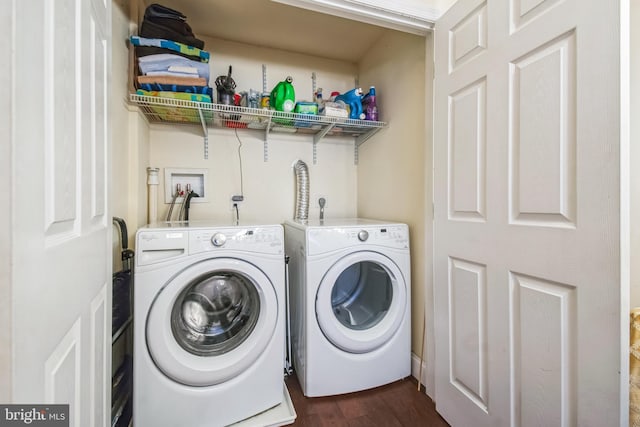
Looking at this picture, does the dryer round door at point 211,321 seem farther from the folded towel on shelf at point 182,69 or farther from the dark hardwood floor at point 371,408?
the folded towel on shelf at point 182,69

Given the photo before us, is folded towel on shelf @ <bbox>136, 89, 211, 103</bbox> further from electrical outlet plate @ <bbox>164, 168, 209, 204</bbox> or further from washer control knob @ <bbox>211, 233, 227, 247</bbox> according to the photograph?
washer control knob @ <bbox>211, 233, 227, 247</bbox>

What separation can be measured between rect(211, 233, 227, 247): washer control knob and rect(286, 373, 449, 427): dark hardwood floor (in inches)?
37.0

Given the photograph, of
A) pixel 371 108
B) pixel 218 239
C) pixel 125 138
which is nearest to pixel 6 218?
pixel 218 239

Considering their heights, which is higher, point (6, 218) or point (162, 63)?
point (162, 63)

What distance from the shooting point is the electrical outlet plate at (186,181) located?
1.90 m

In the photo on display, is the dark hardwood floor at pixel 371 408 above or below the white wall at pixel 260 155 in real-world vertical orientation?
below

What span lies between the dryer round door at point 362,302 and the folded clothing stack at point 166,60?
4.24 ft

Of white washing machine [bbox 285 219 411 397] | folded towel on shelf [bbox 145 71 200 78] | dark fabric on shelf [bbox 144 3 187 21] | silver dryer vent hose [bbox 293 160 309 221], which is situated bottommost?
white washing machine [bbox 285 219 411 397]

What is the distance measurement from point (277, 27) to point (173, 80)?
861 millimetres

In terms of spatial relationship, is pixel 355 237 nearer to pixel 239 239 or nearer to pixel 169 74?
pixel 239 239

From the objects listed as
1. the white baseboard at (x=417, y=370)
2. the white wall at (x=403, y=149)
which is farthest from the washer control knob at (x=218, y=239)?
the white baseboard at (x=417, y=370)

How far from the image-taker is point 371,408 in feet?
4.61

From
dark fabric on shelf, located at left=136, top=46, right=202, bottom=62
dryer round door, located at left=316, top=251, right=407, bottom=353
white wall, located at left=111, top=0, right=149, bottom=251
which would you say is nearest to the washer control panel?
dryer round door, located at left=316, top=251, right=407, bottom=353

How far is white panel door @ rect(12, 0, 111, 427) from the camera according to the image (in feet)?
1.23
